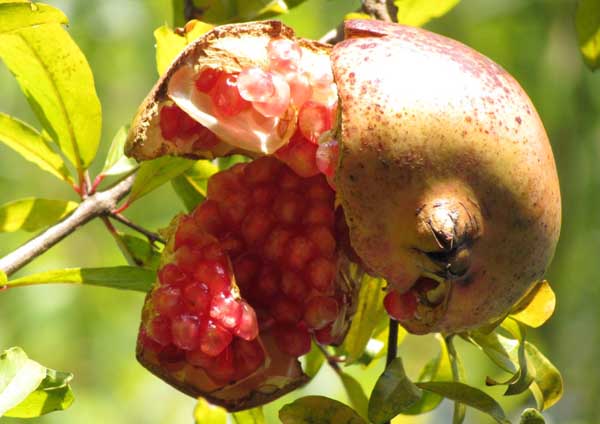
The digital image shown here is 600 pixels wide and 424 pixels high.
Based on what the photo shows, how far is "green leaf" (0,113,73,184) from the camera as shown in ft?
6.08

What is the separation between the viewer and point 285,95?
1580 mm

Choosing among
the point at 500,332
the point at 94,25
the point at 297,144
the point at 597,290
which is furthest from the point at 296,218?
the point at 597,290

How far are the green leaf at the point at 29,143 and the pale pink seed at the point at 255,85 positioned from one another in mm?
478

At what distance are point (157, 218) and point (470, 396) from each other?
7.58ft

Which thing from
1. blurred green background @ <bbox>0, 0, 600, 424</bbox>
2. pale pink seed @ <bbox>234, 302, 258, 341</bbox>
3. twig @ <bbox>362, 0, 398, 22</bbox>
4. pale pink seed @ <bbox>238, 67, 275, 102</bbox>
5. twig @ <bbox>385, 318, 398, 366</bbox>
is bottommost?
blurred green background @ <bbox>0, 0, 600, 424</bbox>

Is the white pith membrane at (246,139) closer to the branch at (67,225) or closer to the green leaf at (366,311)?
the green leaf at (366,311)

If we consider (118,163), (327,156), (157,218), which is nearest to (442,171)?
(327,156)

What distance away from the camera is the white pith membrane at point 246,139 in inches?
61.0

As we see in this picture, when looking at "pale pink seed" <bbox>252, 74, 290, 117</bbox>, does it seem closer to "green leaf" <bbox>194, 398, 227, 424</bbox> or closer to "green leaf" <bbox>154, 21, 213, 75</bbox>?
"green leaf" <bbox>154, 21, 213, 75</bbox>

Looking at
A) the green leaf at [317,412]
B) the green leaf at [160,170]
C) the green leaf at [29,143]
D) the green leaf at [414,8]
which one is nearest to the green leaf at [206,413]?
the green leaf at [317,412]

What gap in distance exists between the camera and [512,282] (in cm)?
142

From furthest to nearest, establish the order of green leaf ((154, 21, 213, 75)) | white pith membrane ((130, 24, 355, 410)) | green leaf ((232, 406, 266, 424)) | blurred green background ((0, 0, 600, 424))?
blurred green background ((0, 0, 600, 424))
green leaf ((232, 406, 266, 424))
green leaf ((154, 21, 213, 75))
white pith membrane ((130, 24, 355, 410))

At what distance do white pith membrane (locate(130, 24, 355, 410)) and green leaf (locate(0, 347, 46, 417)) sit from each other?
0.17 m

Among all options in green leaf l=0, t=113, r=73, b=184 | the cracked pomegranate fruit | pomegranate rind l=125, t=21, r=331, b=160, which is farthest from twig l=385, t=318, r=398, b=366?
green leaf l=0, t=113, r=73, b=184
